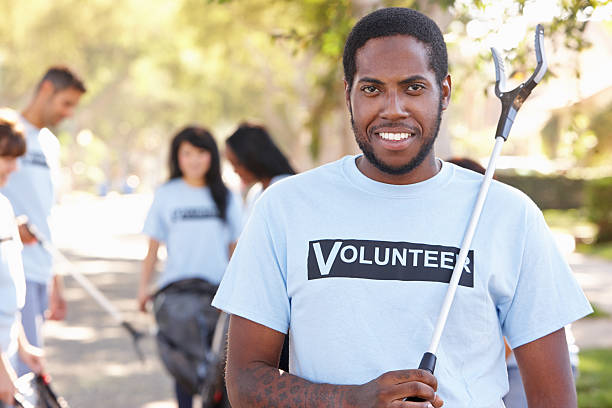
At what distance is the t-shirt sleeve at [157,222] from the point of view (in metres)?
5.99

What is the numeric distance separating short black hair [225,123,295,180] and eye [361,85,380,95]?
3047 millimetres

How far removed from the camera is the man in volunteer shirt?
7.47 feet

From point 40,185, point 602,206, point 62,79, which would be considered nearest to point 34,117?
Answer: point 62,79

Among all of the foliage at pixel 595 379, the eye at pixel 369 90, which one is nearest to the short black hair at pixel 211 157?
the foliage at pixel 595 379

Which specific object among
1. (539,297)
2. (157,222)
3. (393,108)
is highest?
(393,108)

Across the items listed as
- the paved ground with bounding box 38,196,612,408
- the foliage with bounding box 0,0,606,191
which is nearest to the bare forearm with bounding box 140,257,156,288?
the paved ground with bounding box 38,196,612,408

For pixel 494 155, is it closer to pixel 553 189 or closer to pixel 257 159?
pixel 257 159

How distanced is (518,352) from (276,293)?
0.61 metres

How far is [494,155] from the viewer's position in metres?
2.42

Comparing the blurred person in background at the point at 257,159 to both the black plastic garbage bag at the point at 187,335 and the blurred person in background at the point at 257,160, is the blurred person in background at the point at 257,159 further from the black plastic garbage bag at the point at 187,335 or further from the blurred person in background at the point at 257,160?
the black plastic garbage bag at the point at 187,335

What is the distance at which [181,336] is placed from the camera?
5527 millimetres

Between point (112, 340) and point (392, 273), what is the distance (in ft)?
25.6

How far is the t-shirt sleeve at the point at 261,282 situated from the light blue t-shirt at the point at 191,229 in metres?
3.42

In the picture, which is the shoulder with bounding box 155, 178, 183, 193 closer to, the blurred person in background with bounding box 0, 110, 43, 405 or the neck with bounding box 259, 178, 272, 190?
the neck with bounding box 259, 178, 272, 190
